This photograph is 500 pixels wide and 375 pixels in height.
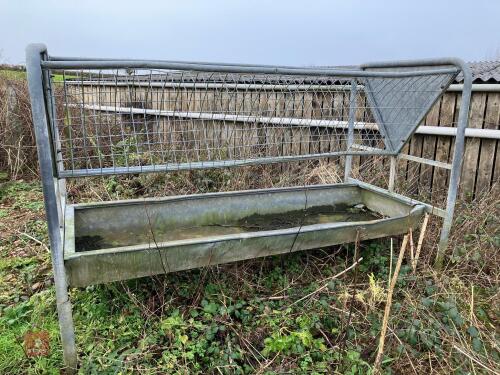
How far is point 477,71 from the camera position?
4.28 metres

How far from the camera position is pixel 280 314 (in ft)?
7.86

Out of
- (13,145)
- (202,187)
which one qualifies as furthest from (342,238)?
(13,145)

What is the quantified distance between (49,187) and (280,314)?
4.70ft

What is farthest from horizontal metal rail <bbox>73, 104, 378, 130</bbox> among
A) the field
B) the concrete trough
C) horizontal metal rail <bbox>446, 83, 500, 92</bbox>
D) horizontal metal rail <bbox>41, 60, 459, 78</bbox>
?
the field

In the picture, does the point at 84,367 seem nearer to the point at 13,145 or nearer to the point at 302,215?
the point at 302,215

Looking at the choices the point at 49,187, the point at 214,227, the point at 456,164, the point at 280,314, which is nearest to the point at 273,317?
the point at 280,314

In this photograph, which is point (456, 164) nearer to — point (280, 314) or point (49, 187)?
point (280, 314)

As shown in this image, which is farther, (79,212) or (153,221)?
(153,221)

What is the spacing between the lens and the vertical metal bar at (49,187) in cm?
175

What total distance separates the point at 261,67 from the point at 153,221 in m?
1.43

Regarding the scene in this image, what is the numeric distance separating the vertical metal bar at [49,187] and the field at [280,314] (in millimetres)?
184

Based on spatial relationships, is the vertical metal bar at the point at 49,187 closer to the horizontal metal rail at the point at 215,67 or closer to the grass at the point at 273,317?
the horizontal metal rail at the point at 215,67

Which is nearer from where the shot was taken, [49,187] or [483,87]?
[49,187]

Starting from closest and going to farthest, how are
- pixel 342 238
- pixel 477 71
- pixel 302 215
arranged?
pixel 342 238 → pixel 302 215 → pixel 477 71
